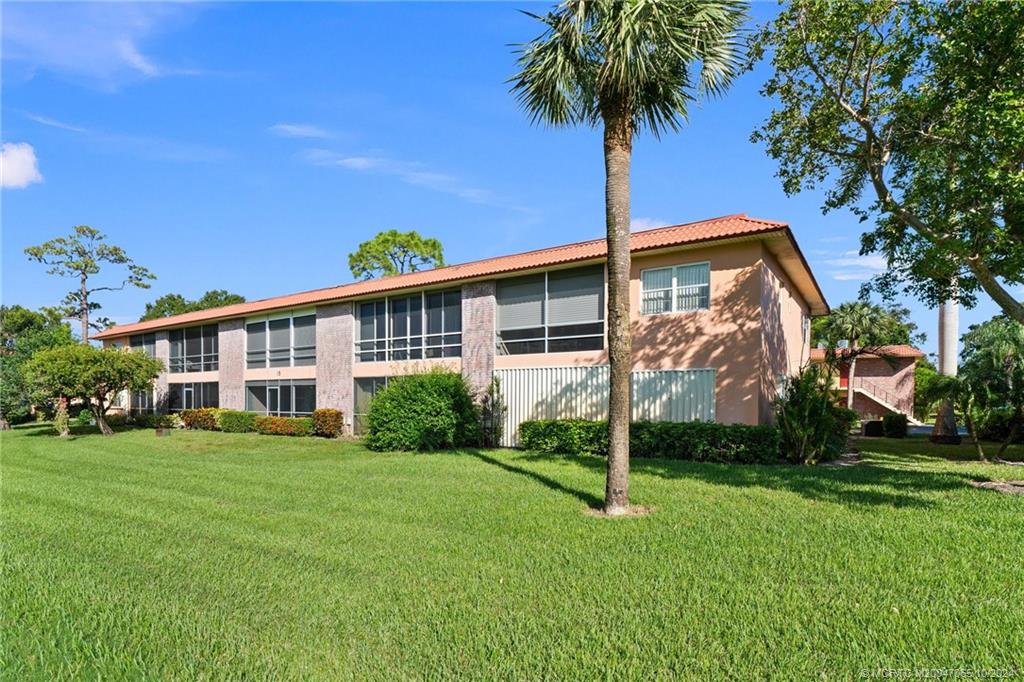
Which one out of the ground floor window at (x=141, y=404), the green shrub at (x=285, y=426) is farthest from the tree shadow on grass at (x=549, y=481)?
the ground floor window at (x=141, y=404)

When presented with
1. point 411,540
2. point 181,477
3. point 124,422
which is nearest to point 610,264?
point 411,540

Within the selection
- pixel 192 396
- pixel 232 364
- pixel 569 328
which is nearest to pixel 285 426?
pixel 232 364

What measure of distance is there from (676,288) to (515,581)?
1200 cm

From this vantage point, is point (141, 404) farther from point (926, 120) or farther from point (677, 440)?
point (926, 120)

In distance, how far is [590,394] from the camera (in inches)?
661

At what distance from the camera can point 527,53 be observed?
9273mm

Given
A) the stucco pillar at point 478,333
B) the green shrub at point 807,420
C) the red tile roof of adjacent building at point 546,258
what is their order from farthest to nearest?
the stucco pillar at point 478,333
the red tile roof of adjacent building at point 546,258
the green shrub at point 807,420

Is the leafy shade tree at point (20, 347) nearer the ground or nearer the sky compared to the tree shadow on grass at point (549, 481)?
nearer the sky

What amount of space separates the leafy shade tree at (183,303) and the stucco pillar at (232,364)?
39.8 metres

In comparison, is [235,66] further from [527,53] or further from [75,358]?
[75,358]

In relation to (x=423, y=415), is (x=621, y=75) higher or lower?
higher

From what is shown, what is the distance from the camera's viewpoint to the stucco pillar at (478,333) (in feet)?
62.4

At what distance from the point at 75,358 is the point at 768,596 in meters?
28.2

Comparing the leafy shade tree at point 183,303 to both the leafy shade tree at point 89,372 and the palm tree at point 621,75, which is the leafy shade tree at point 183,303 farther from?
the palm tree at point 621,75
